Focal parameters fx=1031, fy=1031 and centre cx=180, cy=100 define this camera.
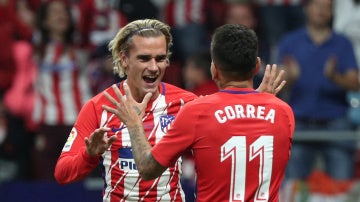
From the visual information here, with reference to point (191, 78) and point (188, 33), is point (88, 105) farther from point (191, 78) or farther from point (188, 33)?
point (188, 33)

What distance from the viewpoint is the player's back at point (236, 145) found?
5152mm

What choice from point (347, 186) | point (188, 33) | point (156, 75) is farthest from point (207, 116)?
point (188, 33)

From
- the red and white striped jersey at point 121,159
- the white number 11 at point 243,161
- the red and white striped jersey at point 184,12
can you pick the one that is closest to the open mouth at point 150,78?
the red and white striped jersey at point 121,159

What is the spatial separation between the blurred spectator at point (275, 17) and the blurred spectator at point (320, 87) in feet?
3.32

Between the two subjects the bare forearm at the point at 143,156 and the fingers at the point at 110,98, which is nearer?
the bare forearm at the point at 143,156

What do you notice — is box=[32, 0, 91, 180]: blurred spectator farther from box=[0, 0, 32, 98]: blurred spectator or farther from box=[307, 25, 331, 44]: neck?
box=[307, 25, 331, 44]: neck

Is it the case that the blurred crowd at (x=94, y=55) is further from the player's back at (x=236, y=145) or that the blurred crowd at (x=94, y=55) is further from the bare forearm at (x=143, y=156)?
the bare forearm at (x=143, y=156)

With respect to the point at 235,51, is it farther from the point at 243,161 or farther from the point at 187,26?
the point at 187,26

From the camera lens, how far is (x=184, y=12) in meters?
10.7

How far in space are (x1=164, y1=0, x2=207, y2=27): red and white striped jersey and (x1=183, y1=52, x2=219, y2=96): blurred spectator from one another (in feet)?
2.73

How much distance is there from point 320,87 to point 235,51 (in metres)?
4.40

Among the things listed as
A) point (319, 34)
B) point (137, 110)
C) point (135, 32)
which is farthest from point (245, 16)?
point (137, 110)

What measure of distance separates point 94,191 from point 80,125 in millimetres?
3564

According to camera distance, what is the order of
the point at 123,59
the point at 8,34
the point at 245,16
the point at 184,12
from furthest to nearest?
the point at 184,12 → the point at 8,34 → the point at 245,16 → the point at 123,59
